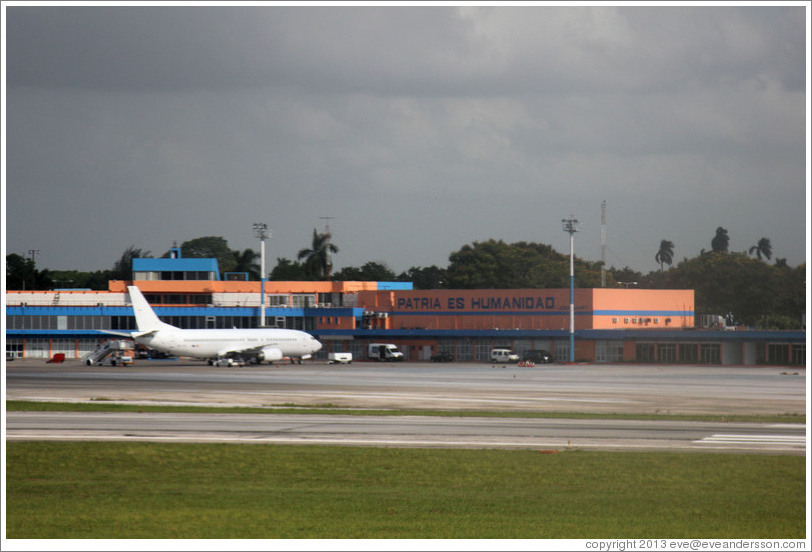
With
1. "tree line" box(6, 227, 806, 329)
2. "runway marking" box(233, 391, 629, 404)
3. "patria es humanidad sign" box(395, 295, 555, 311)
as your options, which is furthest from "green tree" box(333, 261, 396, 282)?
"runway marking" box(233, 391, 629, 404)

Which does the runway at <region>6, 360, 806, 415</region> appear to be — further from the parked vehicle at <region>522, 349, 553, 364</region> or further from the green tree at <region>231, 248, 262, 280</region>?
the green tree at <region>231, 248, 262, 280</region>

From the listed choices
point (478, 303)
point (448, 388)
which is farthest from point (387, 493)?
point (478, 303)

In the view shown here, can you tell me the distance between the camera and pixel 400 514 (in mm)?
22500

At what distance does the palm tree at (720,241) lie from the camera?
175625 mm

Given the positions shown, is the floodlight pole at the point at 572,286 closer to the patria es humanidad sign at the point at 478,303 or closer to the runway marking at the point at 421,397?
the patria es humanidad sign at the point at 478,303

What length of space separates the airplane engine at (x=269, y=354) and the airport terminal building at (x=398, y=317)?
23.4 m

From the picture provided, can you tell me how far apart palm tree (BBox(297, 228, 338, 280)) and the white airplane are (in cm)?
4851

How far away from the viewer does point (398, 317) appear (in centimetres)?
13288

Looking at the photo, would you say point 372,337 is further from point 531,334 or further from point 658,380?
point 658,380

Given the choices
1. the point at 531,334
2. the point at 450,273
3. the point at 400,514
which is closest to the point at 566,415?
the point at 400,514

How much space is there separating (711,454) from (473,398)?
2581 cm

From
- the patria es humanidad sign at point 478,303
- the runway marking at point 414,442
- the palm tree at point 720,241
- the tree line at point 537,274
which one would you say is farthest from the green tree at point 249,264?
the runway marking at point 414,442

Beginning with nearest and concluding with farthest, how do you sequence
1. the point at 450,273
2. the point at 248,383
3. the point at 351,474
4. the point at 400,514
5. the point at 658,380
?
the point at 400,514
the point at 351,474
the point at 248,383
the point at 658,380
the point at 450,273

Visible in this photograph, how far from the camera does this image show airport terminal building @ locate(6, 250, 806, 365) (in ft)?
377
